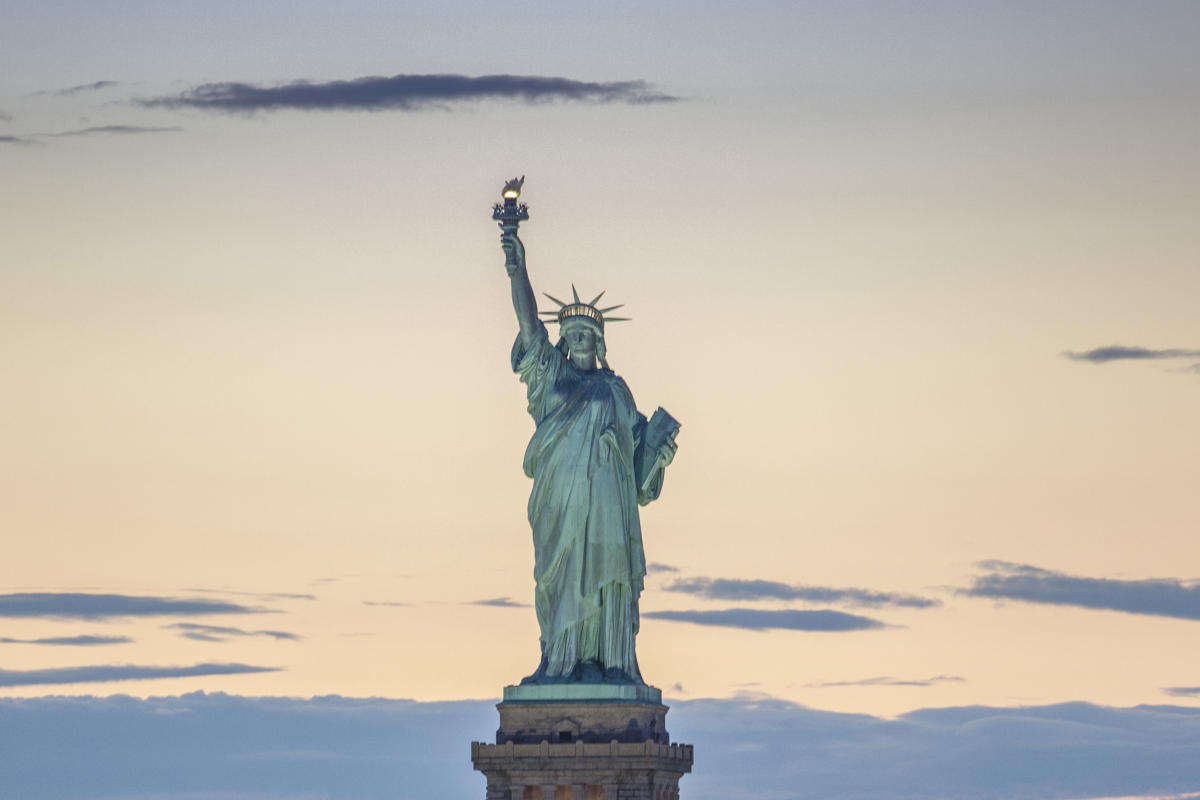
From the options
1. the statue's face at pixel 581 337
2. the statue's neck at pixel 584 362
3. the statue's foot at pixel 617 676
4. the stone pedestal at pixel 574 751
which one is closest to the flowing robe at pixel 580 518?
the statue's foot at pixel 617 676

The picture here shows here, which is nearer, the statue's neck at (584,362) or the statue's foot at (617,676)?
the statue's foot at (617,676)

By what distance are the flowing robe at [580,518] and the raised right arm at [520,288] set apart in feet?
0.78

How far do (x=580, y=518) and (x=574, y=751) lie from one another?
4.60m

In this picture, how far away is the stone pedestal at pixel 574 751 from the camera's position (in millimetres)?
105438

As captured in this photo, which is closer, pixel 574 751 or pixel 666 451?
pixel 574 751

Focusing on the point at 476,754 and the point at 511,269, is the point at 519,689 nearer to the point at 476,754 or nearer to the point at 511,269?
the point at 476,754

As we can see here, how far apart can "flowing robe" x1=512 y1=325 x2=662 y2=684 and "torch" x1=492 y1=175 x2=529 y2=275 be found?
1.69m

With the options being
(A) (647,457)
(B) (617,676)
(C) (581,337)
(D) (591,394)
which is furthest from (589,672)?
(C) (581,337)

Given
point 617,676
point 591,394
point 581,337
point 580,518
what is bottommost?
point 617,676

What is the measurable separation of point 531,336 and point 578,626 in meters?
5.57

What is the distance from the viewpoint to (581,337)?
107625 millimetres

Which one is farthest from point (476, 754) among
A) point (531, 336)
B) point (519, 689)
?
point (531, 336)

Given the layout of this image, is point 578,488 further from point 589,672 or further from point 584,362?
point 589,672

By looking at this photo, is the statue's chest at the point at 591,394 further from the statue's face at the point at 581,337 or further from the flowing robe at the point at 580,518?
the statue's face at the point at 581,337
